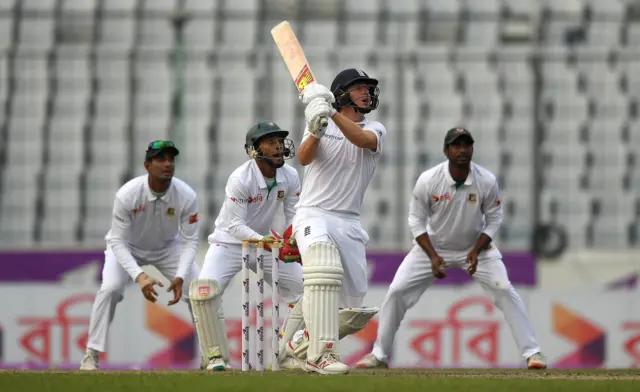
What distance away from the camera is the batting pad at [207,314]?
789 centimetres

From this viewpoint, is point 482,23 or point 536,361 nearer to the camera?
point 536,361

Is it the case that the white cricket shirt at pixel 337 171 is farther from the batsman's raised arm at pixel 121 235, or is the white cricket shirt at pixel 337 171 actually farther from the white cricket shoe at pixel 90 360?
the white cricket shoe at pixel 90 360

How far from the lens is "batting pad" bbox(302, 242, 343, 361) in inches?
267

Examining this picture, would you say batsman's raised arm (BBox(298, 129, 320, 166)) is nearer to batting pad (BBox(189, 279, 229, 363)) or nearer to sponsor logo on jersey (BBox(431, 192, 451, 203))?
batting pad (BBox(189, 279, 229, 363))

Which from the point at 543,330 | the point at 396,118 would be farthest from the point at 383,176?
the point at 543,330

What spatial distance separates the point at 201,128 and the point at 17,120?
242 cm

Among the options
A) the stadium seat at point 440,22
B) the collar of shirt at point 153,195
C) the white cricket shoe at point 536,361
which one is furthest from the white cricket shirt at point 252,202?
the stadium seat at point 440,22

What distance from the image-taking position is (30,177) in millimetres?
15805

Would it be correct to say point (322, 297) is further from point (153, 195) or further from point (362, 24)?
point (362, 24)

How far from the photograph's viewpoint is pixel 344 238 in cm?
712

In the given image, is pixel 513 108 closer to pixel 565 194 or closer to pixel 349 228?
pixel 565 194

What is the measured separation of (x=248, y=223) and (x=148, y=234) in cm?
87

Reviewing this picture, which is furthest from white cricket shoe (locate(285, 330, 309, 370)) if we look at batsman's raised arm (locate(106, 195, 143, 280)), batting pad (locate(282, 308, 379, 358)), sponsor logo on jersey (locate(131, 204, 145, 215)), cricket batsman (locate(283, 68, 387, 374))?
sponsor logo on jersey (locate(131, 204, 145, 215))

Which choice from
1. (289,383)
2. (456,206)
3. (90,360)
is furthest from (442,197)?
(289,383)
